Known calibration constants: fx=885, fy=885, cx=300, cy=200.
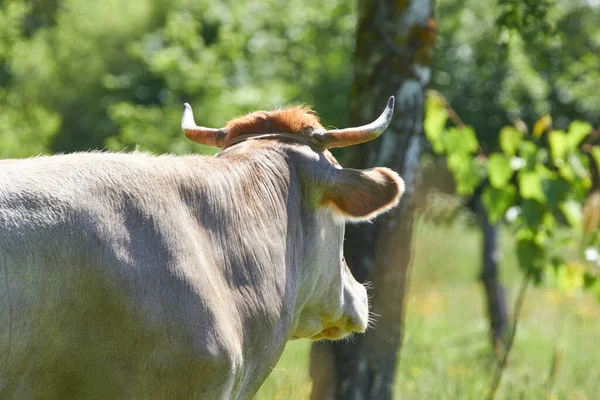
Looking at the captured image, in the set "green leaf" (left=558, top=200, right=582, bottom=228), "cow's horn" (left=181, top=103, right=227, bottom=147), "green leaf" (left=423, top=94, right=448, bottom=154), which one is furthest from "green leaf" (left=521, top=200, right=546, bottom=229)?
"cow's horn" (left=181, top=103, right=227, bottom=147)

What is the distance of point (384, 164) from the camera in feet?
18.8

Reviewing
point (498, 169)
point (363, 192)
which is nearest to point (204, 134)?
point (363, 192)

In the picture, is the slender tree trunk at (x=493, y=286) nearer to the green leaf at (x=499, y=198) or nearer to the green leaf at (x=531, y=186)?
the green leaf at (x=499, y=198)

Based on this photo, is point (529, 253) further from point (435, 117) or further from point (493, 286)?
point (493, 286)

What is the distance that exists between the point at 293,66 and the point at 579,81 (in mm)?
5096

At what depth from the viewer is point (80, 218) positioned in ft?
9.52

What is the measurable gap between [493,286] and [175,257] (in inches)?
386

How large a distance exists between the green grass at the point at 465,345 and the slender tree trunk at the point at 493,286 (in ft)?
0.99

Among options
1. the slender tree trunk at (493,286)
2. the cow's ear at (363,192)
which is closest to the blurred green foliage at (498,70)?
the slender tree trunk at (493,286)

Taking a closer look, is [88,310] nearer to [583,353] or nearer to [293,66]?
[583,353]

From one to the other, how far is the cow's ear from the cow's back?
869 mm

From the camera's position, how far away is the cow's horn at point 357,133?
401cm

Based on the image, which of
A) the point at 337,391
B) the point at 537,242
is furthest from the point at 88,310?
the point at 537,242

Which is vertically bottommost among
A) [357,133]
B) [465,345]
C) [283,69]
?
[465,345]
